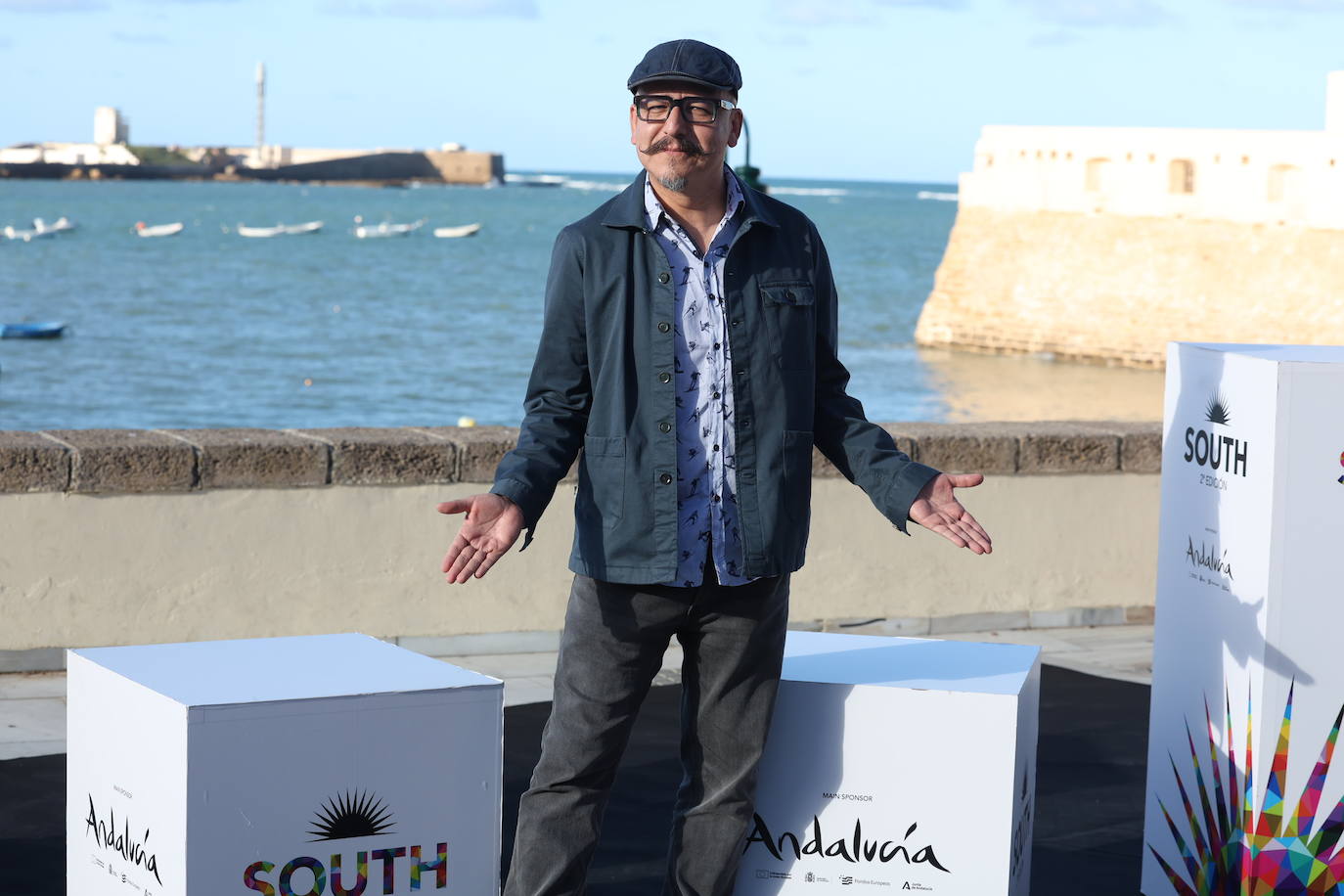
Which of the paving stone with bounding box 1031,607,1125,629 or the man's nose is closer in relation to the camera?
the man's nose

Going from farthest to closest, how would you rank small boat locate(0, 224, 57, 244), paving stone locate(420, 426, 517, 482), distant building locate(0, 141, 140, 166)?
distant building locate(0, 141, 140, 166) < small boat locate(0, 224, 57, 244) < paving stone locate(420, 426, 517, 482)

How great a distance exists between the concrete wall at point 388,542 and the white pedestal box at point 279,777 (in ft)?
8.03

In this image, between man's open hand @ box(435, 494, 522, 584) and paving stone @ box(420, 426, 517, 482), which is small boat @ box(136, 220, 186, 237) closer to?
paving stone @ box(420, 426, 517, 482)

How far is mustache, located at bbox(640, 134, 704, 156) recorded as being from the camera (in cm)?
344

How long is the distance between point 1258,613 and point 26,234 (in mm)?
94366

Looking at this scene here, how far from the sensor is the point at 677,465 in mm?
3465

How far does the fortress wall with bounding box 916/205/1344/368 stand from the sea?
0.99m

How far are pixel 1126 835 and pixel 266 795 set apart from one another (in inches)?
97.5

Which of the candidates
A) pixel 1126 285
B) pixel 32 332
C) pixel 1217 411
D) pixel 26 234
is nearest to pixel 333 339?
pixel 32 332

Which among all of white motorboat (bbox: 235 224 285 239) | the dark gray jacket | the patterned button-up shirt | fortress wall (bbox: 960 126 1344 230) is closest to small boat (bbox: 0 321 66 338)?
fortress wall (bbox: 960 126 1344 230)

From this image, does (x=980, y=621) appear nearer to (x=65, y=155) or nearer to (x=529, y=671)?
(x=529, y=671)

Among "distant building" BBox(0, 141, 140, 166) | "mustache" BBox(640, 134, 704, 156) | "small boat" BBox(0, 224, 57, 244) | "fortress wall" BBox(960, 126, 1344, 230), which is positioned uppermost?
"distant building" BBox(0, 141, 140, 166)

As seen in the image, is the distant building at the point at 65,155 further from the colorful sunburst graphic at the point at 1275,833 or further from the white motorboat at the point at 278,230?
the colorful sunburst graphic at the point at 1275,833

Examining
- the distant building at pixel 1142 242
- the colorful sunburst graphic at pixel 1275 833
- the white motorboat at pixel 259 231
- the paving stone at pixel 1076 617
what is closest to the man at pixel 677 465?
the colorful sunburst graphic at pixel 1275 833
